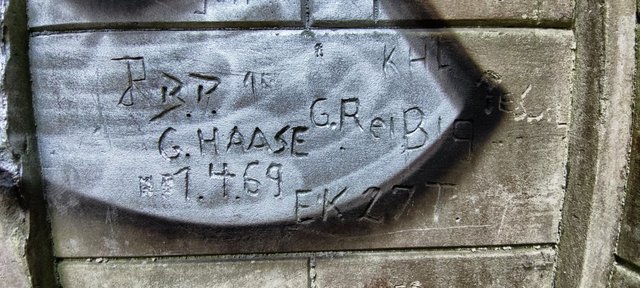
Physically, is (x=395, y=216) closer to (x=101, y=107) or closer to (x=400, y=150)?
(x=400, y=150)

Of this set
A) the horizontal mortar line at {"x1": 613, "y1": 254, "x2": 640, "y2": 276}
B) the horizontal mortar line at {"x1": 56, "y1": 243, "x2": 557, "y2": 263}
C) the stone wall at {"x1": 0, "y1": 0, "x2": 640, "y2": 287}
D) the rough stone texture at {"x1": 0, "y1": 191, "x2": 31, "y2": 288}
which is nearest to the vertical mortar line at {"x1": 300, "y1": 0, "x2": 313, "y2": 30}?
the stone wall at {"x1": 0, "y1": 0, "x2": 640, "y2": 287}

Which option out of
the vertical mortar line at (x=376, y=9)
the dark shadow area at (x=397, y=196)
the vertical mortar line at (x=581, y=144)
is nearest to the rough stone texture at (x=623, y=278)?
the vertical mortar line at (x=581, y=144)

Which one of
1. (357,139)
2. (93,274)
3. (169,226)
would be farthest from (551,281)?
(93,274)

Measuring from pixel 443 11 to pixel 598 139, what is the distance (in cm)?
103

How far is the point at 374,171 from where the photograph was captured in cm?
251

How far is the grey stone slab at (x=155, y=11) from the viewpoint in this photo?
2.33 m

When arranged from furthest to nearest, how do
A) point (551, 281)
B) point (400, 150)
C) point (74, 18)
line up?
point (551, 281)
point (400, 150)
point (74, 18)

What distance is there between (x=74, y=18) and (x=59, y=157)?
0.69 metres

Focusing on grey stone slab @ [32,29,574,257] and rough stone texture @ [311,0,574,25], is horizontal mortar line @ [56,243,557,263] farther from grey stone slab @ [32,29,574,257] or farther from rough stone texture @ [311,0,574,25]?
rough stone texture @ [311,0,574,25]

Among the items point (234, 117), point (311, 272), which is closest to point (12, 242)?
point (234, 117)

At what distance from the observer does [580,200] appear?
2.56 metres

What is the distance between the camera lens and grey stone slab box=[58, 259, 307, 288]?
255 cm

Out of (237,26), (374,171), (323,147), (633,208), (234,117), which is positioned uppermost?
(237,26)

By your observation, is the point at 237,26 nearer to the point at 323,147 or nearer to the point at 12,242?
the point at 323,147
